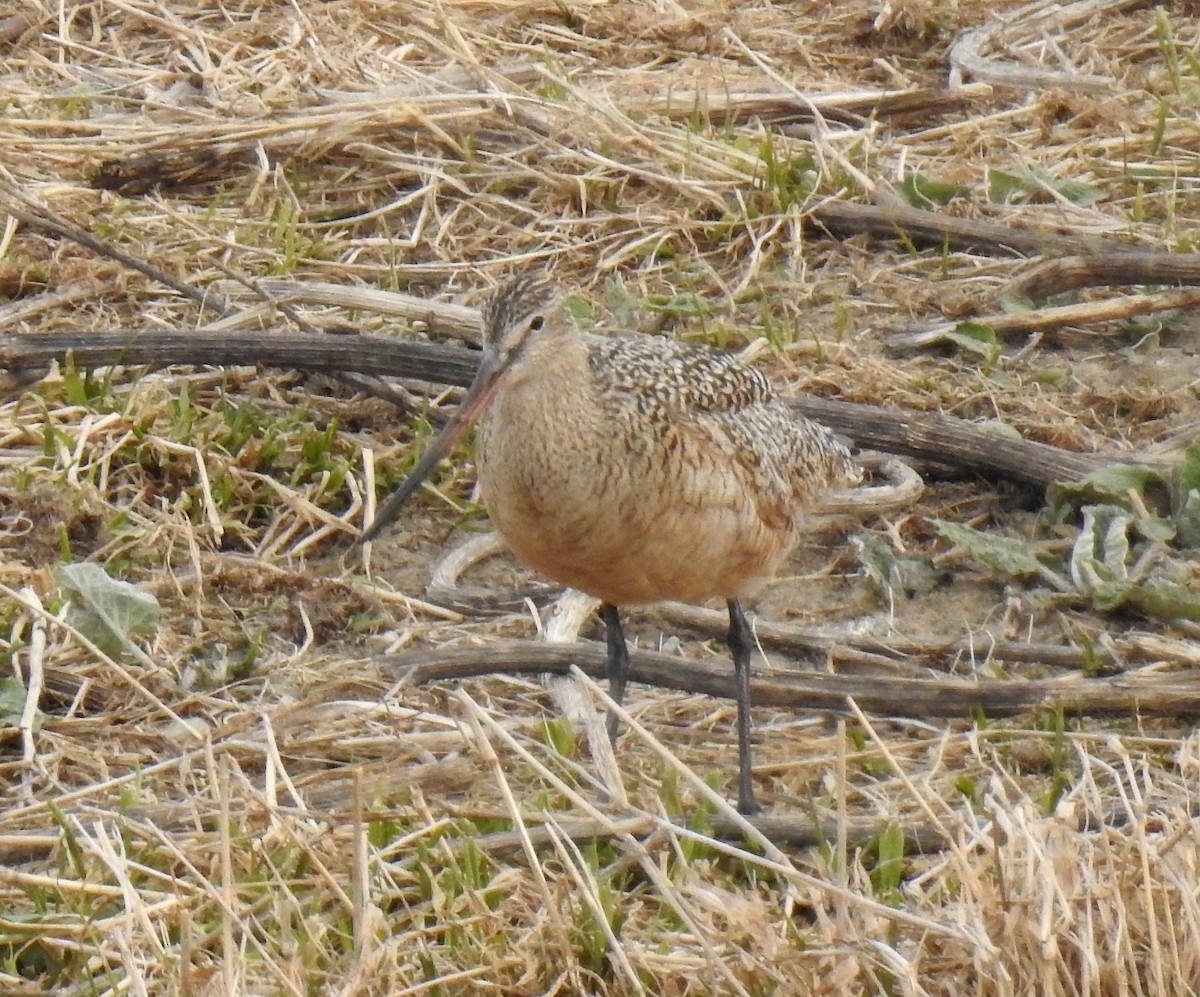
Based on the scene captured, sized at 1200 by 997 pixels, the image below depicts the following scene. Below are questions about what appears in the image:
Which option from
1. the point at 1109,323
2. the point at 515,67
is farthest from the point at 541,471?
the point at 515,67

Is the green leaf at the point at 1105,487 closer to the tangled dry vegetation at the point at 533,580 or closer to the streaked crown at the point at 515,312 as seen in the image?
the tangled dry vegetation at the point at 533,580

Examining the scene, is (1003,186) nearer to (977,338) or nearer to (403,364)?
(977,338)

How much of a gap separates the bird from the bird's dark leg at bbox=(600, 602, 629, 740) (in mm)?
265

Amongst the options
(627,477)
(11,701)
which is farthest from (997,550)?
(11,701)

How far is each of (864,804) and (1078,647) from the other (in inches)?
32.5

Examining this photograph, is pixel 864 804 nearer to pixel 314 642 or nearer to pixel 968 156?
pixel 314 642

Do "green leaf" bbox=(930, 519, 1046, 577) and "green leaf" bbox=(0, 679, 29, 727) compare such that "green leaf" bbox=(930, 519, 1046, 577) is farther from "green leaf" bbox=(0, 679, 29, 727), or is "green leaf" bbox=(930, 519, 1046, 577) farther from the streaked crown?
"green leaf" bbox=(0, 679, 29, 727)

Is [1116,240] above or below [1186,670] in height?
above

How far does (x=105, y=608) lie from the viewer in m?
4.94

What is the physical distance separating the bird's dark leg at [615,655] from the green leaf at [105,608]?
1099 mm

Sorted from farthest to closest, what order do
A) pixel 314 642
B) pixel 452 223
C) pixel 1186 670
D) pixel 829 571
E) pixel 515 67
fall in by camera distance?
pixel 515 67 → pixel 452 223 → pixel 829 571 → pixel 314 642 → pixel 1186 670

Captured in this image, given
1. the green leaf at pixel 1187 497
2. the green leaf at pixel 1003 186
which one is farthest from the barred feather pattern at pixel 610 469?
the green leaf at pixel 1003 186

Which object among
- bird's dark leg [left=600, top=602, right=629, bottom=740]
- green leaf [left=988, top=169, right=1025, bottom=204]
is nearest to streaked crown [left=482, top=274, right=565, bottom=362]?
bird's dark leg [left=600, top=602, right=629, bottom=740]

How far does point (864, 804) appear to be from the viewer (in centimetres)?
436
